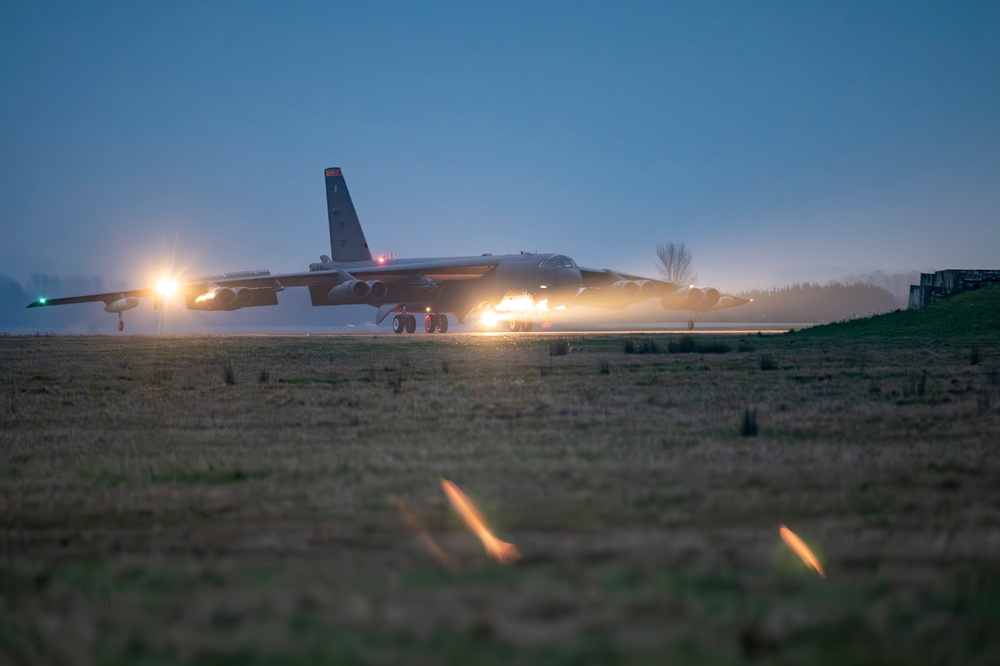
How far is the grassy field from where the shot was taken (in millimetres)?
1792

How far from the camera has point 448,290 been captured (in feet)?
132

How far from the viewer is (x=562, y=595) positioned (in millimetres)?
2043

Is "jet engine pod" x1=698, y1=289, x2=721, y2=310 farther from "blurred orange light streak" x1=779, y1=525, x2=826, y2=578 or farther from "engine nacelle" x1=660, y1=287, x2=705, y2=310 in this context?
"blurred orange light streak" x1=779, y1=525, x2=826, y2=578

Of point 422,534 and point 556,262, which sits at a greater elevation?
point 556,262

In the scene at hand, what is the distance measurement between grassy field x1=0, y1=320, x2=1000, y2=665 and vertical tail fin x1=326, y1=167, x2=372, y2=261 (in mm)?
40051

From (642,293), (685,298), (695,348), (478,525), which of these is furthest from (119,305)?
(478,525)

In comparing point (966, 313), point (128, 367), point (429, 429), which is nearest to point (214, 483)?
point (429, 429)

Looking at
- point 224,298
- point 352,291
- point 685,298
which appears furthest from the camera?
point 685,298

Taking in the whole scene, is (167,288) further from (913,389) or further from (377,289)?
(913,389)

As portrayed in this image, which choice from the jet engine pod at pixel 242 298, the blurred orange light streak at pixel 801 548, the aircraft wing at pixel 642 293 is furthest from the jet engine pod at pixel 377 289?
the blurred orange light streak at pixel 801 548

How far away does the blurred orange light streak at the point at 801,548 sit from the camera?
229 centimetres

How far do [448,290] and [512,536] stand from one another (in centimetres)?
3759

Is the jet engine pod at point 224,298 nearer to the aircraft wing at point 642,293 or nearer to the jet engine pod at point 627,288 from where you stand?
the aircraft wing at point 642,293

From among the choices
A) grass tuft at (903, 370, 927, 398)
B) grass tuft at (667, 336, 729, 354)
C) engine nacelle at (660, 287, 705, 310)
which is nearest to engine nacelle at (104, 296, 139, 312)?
engine nacelle at (660, 287, 705, 310)
